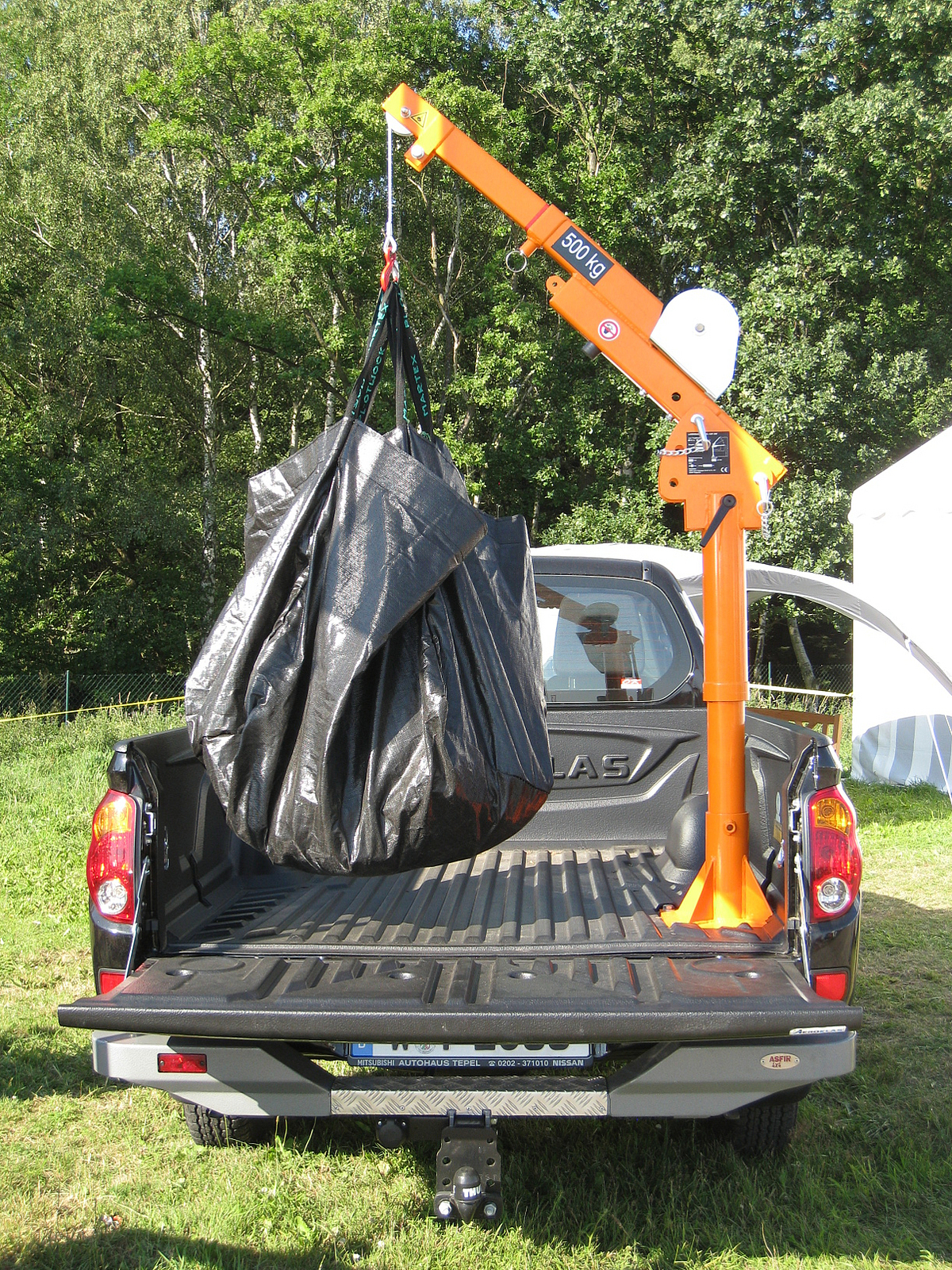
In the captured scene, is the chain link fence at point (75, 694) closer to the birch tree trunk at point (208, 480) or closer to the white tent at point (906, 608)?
the birch tree trunk at point (208, 480)

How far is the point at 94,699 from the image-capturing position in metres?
16.5

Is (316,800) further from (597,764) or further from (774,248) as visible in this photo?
(774,248)

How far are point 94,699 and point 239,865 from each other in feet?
47.0

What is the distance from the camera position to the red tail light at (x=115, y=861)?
2482mm

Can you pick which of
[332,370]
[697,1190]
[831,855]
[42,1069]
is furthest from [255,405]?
[831,855]

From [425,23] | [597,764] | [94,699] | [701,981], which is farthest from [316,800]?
[425,23]

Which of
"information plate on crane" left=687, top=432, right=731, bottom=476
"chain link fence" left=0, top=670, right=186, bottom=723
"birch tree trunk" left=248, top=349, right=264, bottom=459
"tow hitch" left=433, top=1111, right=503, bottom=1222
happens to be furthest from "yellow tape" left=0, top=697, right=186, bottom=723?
"tow hitch" left=433, top=1111, right=503, bottom=1222

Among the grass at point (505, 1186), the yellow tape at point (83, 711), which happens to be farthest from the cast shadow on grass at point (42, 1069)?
the yellow tape at point (83, 711)

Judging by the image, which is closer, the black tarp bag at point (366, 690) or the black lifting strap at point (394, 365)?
the black tarp bag at point (366, 690)

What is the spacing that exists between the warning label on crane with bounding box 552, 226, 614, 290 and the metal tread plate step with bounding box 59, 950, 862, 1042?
10.7 feet

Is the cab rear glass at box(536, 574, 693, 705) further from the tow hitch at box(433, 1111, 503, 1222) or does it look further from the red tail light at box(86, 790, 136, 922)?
the tow hitch at box(433, 1111, 503, 1222)

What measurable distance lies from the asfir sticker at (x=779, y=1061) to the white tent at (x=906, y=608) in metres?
7.15

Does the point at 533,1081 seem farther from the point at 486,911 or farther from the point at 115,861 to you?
the point at 115,861

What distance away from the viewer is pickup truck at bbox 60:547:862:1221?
6.95 ft
